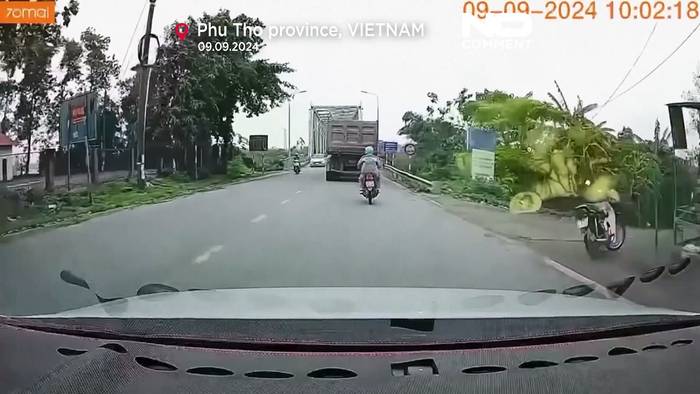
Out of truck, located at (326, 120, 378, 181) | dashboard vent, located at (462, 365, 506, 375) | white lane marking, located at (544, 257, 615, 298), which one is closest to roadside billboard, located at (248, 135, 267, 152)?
truck, located at (326, 120, 378, 181)

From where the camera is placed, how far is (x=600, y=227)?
3809mm

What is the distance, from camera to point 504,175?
12.5 ft

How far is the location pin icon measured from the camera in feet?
12.0

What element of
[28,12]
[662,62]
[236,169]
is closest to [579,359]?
[662,62]

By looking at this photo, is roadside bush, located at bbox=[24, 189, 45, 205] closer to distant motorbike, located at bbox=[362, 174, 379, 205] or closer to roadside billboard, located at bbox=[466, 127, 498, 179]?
distant motorbike, located at bbox=[362, 174, 379, 205]

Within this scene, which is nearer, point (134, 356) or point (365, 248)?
point (134, 356)

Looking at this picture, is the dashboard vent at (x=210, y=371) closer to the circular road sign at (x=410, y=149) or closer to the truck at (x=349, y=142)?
the truck at (x=349, y=142)

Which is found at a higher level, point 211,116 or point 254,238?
point 211,116

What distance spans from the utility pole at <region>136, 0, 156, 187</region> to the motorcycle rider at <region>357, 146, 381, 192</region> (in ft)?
3.88

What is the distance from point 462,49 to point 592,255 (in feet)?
4.03

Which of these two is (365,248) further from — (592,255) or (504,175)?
(592,255)

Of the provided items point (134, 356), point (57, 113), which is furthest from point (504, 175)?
point (57, 113)

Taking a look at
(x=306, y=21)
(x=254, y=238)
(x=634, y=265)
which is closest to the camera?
(x=306, y=21)

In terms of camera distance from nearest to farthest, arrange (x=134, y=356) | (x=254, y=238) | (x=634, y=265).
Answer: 1. (x=134, y=356)
2. (x=634, y=265)
3. (x=254, y=238)
